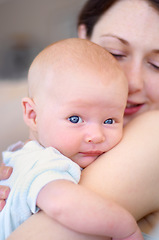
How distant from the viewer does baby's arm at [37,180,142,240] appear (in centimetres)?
85

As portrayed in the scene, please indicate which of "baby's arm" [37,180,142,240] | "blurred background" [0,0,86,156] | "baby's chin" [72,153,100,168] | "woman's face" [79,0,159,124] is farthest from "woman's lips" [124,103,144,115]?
"blurred background" [0,0,86,156]

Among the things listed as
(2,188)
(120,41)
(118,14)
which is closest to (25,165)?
(2,188)

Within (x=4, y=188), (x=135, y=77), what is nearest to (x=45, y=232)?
(x=4, y=188)

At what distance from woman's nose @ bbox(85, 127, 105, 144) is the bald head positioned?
194mm

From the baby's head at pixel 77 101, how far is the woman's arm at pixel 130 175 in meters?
0.06

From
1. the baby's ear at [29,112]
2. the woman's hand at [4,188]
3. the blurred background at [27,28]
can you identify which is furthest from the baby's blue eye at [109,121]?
the blurred background at [27,28]

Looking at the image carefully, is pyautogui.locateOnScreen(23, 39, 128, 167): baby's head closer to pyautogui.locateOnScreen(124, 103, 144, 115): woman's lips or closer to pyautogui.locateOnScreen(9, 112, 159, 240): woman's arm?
pyautogui.locateOnScreen(9, 112, 159, 240): woman's arm

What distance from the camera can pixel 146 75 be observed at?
1.46 meters

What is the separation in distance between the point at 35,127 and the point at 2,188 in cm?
23

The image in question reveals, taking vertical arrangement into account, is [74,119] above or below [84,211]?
above

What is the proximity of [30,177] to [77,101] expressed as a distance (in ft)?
0.91

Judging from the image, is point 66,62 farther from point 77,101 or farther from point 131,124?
point 131,124

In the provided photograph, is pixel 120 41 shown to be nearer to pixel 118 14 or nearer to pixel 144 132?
pixel 118 14

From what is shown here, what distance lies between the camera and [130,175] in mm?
1040
